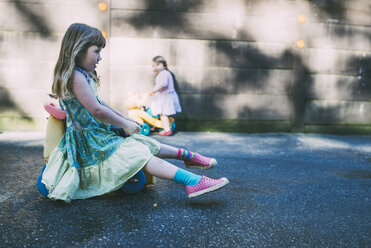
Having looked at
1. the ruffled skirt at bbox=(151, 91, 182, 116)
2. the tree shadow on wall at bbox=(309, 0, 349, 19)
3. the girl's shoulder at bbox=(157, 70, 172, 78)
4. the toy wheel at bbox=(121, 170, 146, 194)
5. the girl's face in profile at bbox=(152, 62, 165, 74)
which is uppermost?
the tree shadow on wall at bbox=(309, 0, 349, 19)

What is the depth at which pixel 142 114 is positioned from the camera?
5.12m

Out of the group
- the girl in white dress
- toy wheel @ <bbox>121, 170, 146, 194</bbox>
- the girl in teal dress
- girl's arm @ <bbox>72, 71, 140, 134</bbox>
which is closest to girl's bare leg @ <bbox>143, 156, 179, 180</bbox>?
the girl in teal dress

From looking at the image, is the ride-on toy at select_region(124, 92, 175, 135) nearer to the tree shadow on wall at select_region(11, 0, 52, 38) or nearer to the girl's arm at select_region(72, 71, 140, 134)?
the tree shadow on wall at select_region(11, 0, 52, 38)

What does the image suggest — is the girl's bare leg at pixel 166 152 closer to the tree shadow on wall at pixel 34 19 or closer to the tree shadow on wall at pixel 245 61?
the tree shadow on wall at pixel 245 61

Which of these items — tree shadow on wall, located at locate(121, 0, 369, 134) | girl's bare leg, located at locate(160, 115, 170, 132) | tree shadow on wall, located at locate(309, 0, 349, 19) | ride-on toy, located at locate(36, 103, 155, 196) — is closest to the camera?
ride-on toy, located at locate(36, 103, 155, 196)

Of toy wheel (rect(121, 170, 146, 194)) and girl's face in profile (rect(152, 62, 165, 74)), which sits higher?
girl's face in profile (rect(152, 62, 165, 74))

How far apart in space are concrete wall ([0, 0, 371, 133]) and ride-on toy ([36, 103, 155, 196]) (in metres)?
2.92

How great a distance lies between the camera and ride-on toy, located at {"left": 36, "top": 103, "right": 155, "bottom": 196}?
2248 millimetres

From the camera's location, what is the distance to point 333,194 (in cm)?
246

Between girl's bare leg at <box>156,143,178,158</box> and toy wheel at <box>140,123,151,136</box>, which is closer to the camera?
girl's bare leg at <box>156,143,178,158</box>

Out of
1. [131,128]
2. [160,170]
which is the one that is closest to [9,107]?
[131,128]

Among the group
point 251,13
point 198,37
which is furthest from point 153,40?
point 251,13

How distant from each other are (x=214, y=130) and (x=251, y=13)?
77.9 inches

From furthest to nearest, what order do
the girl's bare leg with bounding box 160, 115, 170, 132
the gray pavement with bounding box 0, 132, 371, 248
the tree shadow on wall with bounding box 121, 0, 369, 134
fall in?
the tree shadow on wall with bounding box 121, 0, 369, 134 → the girl's bare leg with bounding box 160, 115, 170, 132 → the gray pavement with bounding box 0, 132, 371, 248
